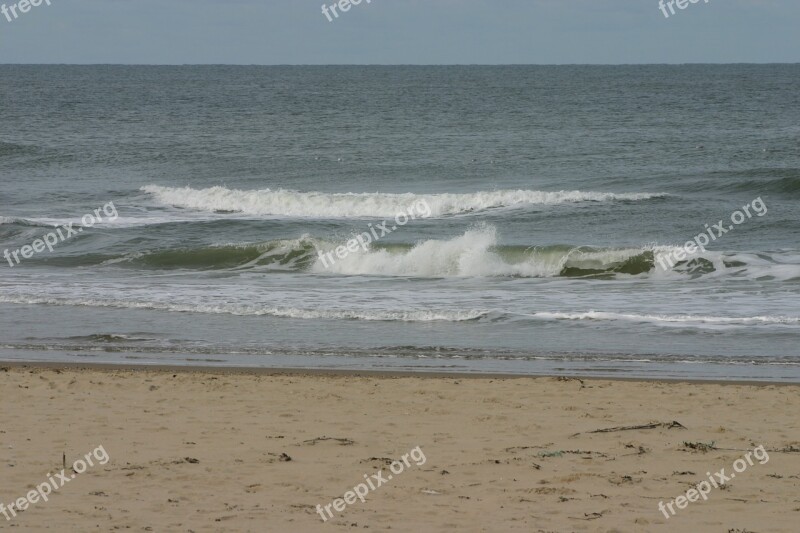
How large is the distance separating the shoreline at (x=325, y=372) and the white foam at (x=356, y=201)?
1524cm

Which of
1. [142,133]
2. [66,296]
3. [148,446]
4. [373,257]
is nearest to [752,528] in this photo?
[148,446]

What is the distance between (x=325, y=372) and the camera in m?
11.0

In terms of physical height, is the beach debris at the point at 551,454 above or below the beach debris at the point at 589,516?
above

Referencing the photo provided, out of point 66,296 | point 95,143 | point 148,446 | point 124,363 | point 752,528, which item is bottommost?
point 752,528

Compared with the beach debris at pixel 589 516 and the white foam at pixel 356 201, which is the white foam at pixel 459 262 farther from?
the beach debris at pixel 589 516

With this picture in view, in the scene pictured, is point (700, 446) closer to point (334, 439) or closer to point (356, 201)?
point (334, 439)

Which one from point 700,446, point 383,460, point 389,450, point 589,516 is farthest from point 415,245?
point 589,516

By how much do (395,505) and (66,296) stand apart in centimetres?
1097

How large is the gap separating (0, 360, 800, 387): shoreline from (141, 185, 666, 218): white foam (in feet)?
50.0

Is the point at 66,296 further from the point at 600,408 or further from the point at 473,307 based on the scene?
the point at 600,408

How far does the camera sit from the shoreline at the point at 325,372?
1045 cm

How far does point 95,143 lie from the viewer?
42000 mm

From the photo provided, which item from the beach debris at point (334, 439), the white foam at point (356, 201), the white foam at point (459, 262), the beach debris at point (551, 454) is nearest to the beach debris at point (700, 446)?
the beach debris at point (551, 454)

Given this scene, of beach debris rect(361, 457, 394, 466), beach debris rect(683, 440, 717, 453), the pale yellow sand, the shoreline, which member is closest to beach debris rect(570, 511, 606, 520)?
the pale yellow sand
